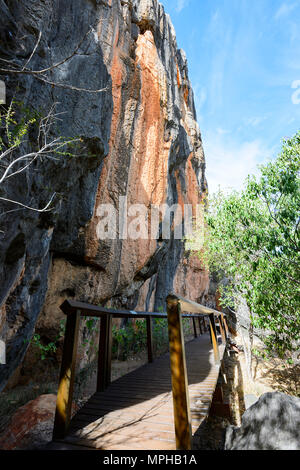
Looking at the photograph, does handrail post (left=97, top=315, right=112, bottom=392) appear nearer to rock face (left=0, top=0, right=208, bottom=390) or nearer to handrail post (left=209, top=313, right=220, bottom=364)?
rock face (left=0, top=0, right=208, bottom=390)

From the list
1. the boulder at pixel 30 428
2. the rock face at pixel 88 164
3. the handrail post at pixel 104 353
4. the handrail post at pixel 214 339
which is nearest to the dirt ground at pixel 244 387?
the handrail post at pixel 214 339

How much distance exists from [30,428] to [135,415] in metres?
1.35

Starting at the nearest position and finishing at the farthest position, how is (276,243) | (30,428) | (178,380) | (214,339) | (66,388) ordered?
(178,380)
(66,388)
(30,428)
(276,243)
(214,339)

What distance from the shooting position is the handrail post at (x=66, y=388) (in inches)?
97.2

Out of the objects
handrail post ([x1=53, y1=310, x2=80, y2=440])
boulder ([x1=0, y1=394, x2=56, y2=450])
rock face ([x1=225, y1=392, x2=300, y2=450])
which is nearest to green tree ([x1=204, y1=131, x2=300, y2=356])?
rock face ([x1=225, y1=392, x2=300, y2=450])

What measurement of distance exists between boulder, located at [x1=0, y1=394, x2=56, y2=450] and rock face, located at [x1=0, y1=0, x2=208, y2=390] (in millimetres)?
1365

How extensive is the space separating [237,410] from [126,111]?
40.2 feet

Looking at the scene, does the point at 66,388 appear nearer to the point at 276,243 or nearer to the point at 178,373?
the point at 178,373

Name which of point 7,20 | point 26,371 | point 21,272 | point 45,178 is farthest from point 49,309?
point 7,20

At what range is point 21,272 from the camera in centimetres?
481

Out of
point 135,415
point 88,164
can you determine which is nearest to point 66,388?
point 135,415

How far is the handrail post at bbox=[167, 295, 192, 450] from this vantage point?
2082 millimetres

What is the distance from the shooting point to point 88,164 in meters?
6.78
